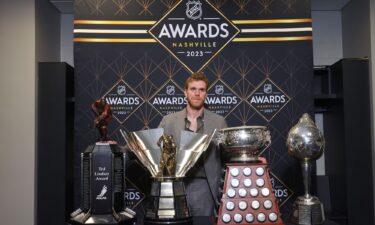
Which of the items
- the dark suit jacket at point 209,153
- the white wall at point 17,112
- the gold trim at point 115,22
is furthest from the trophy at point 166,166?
the white wall at point 17,112

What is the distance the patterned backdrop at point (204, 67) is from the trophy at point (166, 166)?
4.67ft

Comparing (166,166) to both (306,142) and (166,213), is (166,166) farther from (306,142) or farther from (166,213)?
(306,142)

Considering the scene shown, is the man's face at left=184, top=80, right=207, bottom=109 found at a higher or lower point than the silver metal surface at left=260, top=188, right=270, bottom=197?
higher

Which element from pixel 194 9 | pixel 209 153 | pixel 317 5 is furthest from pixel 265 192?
pixel 317 5

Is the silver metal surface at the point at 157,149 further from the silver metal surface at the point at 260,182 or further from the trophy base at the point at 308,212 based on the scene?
the trophy base at the point at 308,212

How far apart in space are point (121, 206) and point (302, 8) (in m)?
2.34

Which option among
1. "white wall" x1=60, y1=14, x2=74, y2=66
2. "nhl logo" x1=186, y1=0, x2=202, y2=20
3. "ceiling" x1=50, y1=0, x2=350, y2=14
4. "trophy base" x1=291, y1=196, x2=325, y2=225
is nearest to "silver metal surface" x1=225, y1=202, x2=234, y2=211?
"trophy base" x1=291, y1=196, x2=325, y2=225

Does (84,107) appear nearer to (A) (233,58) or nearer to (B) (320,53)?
(A) (233,58)

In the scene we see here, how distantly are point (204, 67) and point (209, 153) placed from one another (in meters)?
0.94

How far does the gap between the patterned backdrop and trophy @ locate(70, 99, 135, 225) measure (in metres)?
1.51

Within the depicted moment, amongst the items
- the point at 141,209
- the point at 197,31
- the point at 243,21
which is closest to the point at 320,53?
the point at 243,21

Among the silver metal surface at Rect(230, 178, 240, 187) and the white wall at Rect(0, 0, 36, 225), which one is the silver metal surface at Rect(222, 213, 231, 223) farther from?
the white wall at Rect(0, 0, 36, 225)

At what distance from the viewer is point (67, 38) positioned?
455cm

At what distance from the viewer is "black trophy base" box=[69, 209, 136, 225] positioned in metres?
1.80
